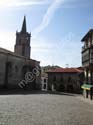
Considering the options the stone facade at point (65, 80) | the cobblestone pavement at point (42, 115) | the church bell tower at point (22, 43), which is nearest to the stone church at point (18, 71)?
the stone facade at point (65, 80)

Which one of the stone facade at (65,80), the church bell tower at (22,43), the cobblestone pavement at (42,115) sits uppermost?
the church bell tower at (22,43)

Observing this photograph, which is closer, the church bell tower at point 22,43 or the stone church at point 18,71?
the stone church at point 18,71

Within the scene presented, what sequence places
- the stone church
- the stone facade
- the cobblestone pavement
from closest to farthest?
the cobblestone pavement, the stone church, the stone facade

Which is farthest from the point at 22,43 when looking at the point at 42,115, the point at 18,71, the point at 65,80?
the point at 42,115

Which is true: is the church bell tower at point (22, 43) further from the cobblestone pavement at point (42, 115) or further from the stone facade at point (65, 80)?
the cobblestone pavement at point (42, 115)

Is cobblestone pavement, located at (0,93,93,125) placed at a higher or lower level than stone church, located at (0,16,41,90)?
lower

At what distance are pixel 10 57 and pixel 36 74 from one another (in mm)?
14760

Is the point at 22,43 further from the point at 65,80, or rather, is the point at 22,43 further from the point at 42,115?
the point at 42,115

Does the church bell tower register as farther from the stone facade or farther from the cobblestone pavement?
the cobblestone pavement

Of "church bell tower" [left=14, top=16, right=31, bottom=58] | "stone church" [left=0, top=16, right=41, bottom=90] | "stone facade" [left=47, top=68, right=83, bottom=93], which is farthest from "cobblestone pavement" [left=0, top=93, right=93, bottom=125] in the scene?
"church bell tower" [left=14, top=16, right=31, bottom=58]

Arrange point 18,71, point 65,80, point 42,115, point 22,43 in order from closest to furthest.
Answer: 1. point 42,115
2. point 18,71
3. point 65,80
4. point 22,43

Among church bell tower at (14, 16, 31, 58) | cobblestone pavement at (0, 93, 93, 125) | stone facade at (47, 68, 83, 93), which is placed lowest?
cobblestone pavement at (0, 93, 93, 125)

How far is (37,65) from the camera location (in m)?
59.8

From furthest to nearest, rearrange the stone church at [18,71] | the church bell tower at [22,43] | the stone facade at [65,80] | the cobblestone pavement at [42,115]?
the church bell tower at [22,43]
the stone facade at [65,80]
the stone church at [18,71]
the cobblestone pavement at [42,115]
